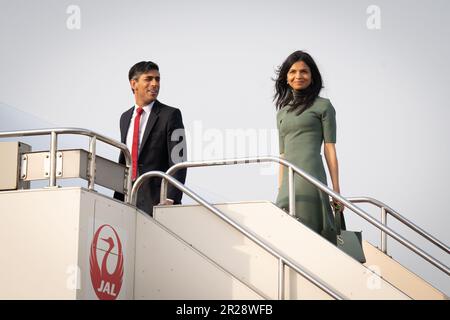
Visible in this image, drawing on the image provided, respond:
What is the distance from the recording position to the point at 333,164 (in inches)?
367

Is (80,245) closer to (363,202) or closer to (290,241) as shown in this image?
(290,241)

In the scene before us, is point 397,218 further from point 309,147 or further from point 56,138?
point 56,138

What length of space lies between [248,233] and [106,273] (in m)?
1.38

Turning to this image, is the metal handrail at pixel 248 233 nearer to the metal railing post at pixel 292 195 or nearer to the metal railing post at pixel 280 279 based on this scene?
the metal railing post at pixel 280 279

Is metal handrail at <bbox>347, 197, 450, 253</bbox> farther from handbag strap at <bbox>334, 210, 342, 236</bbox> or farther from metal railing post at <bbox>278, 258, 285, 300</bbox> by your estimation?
metal railing post at <bbox>278, 258, 285, 300</bbox>

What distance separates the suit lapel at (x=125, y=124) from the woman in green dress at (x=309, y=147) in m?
1.76

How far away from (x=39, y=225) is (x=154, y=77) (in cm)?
256

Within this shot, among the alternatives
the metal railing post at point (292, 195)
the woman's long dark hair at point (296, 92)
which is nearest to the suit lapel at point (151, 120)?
the woman's long dark hair at point (296, 92)

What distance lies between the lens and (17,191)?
8406 mm

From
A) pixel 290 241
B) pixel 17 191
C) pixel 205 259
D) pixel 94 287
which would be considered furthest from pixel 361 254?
pixel 17 191

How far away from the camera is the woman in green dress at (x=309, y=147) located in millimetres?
9250

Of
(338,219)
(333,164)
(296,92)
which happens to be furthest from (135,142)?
(338,219)

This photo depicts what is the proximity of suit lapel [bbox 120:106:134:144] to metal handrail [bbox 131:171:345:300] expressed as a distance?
36.9 inches

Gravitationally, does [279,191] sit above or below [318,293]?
above
